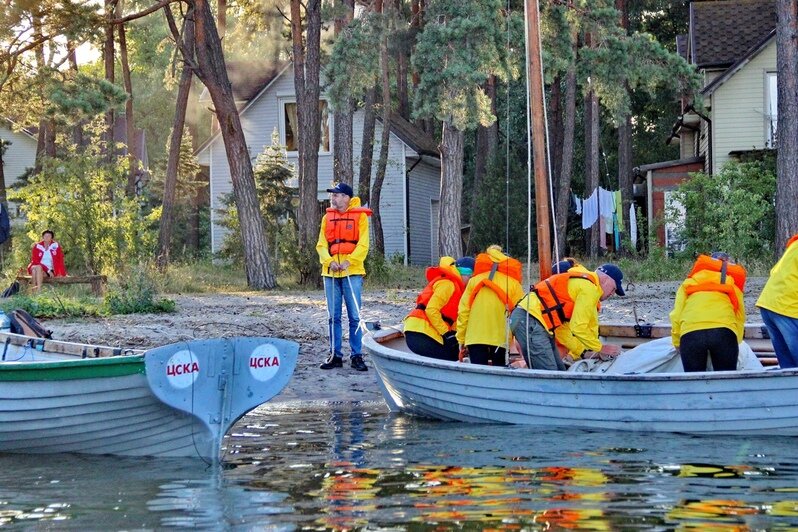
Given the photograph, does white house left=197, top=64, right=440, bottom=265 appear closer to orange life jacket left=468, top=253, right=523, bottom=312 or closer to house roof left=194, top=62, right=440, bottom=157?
house roof left=194, top=62, right=440, bottom=157

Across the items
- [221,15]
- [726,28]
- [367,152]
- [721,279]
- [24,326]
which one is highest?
[221,15]

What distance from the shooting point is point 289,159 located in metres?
38.9

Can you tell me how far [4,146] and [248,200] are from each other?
19.9 m

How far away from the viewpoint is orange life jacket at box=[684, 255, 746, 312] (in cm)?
1064

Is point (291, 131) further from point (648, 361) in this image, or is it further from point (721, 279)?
point (721, 279)

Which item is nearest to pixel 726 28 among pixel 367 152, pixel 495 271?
pixel 367 152

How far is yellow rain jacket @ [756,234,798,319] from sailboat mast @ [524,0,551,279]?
3.01m

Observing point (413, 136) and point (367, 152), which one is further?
point (413, 136)

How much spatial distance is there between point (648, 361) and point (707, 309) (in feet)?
3.21

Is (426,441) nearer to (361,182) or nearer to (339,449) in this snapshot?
(339,449)

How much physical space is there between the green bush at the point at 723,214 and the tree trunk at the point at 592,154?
6865 millimetres

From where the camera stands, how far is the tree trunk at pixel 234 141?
23469 mm

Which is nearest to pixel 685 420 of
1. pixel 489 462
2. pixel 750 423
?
pixel 750 423

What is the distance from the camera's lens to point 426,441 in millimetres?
10781
